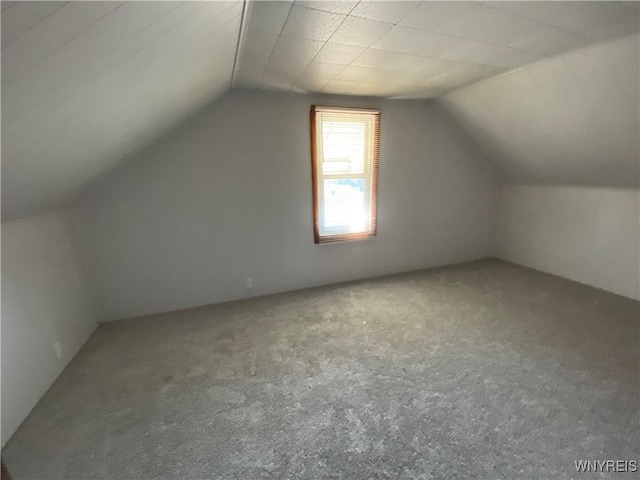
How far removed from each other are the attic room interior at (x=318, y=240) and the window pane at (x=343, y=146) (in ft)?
0.08

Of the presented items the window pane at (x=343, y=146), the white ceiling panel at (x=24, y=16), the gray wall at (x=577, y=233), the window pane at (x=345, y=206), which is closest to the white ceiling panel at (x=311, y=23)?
the white ceiling panel at (x=24, y=16)

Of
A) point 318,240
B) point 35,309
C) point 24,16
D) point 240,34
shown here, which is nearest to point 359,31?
point 240,34

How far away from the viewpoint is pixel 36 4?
2.23 ft

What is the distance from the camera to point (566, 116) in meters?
2.61

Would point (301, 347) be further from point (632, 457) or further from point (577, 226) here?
point (577, 226)

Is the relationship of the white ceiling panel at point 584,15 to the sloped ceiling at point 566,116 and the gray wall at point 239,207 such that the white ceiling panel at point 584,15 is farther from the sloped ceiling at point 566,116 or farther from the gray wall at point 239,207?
the gray wall at point 239,207

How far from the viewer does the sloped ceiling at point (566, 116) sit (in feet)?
6.82

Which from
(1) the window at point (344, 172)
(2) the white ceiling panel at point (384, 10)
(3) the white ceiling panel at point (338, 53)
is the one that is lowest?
(1) the window at point (344, 172)

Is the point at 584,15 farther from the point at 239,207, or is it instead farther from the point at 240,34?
the point at 239,207

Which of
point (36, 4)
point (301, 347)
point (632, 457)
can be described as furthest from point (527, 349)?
point (36, 4)

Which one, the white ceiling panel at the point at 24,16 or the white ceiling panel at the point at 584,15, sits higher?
the white ceiling panel at the point at 584,15

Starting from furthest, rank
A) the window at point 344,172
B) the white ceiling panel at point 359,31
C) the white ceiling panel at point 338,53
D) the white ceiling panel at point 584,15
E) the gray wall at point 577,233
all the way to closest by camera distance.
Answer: the window at point 344,172, the gray wall at point 577,233, the white ceiling panel at point 338,53, the white ceiling panel at point 359,31, the white ceiling panel at point 584,15

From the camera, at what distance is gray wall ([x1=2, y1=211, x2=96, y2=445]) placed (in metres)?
1.64

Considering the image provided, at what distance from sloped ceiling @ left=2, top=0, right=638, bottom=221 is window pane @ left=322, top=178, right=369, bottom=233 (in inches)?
44.4
